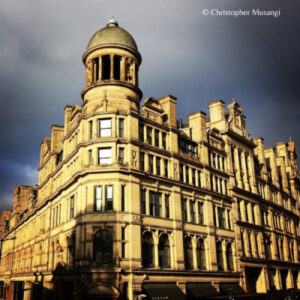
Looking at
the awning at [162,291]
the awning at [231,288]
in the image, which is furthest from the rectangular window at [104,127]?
the awning at [231,288]

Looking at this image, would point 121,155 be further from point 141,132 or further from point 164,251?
point 164,251

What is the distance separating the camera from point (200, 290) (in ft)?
137

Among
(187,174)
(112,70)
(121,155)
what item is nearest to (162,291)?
(121,155)

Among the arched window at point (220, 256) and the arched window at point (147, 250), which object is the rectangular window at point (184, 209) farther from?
the arched window at point (220, 256)

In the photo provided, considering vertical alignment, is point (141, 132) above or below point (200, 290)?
above

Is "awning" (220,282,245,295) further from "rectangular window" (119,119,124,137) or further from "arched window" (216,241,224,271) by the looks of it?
"rectangular window" (119,119,124,137)

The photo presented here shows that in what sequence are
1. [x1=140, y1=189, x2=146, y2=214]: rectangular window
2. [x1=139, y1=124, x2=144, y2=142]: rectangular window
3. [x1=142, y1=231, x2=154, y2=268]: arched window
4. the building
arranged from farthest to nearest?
1. [x1=139, y1=124, x2=144, y2=142]: rectangular window
2. [x1=140, y1=189, x2=146, y2=214]: rectangular window
3. [x1=142, y1=231, x2=154, y2=268]: arched window
4. the building

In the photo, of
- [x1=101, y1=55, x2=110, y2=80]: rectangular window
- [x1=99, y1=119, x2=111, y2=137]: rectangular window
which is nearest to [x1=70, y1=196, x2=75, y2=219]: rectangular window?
[x1=99, y1=119, x2=111, y2=137]: rectangular window

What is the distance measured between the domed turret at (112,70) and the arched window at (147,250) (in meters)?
13.5

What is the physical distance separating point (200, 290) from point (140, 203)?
38.5ft

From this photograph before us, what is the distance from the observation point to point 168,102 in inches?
1823

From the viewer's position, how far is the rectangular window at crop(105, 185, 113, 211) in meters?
37.6

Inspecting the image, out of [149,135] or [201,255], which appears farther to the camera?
[201,255]

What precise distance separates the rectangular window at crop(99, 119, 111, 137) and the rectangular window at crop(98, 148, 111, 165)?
65.4 inches
